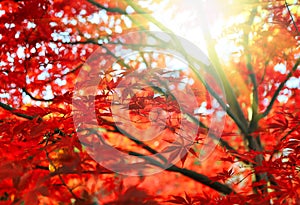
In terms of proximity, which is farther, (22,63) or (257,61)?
(257,61)

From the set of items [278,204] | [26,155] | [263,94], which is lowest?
[278,204]

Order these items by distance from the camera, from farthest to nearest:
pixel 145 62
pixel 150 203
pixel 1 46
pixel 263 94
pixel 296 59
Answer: pixel 263 94 < pixel 145 62 < pixel 296 59 < pixel 1 46 < pixel 150 203

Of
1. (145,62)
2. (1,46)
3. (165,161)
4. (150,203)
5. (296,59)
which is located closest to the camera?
(150,203)

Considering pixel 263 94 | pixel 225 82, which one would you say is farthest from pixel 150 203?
pixel 263 94

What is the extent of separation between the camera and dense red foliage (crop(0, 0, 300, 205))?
2023mm

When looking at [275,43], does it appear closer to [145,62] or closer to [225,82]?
[225,82]

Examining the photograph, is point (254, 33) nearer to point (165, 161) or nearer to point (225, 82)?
point (225, 82)

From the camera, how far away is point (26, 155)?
6.52ft

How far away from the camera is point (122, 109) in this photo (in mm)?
2334

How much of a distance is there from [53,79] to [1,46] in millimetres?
494

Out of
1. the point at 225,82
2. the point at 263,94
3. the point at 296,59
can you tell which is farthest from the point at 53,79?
the point at 263,94

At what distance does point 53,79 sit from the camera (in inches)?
123

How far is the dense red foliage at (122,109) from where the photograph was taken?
6.64ft

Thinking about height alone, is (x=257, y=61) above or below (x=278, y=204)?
above
